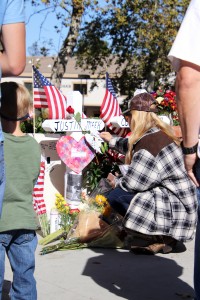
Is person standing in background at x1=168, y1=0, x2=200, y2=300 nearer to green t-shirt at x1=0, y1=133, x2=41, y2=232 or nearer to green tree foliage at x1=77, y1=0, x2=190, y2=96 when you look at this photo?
green t-shirt at x1=0, y1=133, x2=41, y2=232

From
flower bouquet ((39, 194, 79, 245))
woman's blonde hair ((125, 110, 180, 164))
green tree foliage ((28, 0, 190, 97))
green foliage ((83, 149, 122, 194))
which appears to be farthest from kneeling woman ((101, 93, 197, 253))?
green tree foliage ((28, 0, 190, 97))

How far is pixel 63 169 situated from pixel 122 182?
143 centimetres

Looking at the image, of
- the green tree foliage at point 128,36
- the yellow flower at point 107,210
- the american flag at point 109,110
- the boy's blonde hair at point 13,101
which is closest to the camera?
the boy's blonde hair at point 13,101

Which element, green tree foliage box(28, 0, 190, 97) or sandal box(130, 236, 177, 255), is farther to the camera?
green tree foliage box(28, 0, 190, 97)

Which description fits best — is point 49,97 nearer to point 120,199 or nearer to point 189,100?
point 120,199

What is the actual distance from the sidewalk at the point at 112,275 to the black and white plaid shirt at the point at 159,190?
12.6 inches

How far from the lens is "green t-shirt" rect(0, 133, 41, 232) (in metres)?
3.39

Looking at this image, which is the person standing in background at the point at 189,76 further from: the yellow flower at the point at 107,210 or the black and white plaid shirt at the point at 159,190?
the yellow flower at the point at 107,210

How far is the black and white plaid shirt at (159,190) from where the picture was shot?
517 centimetres

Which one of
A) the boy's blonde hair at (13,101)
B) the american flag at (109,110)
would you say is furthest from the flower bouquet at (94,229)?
the boy's blonde hair at (13,101)

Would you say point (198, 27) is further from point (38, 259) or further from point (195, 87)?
point (38, 259)

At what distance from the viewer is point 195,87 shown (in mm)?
2779

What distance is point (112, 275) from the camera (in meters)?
4.76

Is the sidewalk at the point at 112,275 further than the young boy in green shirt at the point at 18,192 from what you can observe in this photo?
Yes
